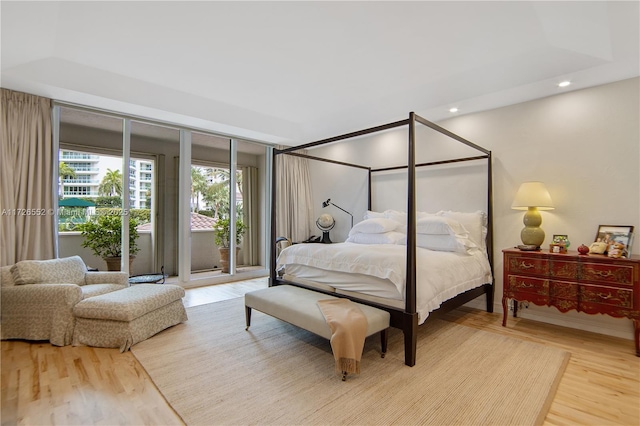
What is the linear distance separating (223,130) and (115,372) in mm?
3513

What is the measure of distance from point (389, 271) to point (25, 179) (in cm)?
388

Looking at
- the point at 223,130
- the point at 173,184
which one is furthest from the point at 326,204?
the point at 173,184

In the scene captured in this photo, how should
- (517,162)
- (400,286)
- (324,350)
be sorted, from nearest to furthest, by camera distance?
1. (400,286)
2. (324,350)
3. (517,162)

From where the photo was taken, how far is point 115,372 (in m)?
2.17

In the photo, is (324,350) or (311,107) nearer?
(324,350)

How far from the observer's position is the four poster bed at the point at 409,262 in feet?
7.57

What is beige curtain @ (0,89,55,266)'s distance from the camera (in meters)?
→ 3.09

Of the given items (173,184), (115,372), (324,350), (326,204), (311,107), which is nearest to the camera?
(115,372)

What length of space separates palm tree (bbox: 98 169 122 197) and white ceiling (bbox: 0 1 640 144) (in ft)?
2.84

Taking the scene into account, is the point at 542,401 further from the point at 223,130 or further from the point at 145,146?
the point at 145,146

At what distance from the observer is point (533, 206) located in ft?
10.1

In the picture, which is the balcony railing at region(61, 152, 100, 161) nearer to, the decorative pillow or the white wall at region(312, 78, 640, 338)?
the decorative pillow

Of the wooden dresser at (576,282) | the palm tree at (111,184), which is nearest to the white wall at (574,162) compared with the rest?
the wooden dresser at (576,282)

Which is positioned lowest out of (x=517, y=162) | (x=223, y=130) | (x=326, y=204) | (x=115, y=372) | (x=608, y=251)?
(x=115, y=372)
